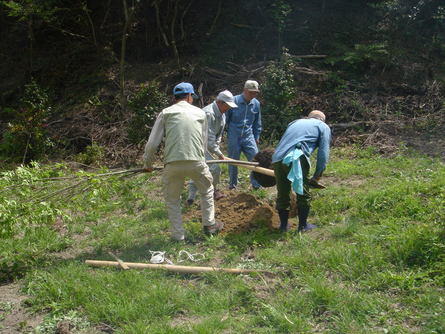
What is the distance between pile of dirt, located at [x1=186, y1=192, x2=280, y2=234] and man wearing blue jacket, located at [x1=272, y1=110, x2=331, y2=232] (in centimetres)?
39

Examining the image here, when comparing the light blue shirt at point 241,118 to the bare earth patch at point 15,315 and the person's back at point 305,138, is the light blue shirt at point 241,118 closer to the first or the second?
the person's back at point 305,138

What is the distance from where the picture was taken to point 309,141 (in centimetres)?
598

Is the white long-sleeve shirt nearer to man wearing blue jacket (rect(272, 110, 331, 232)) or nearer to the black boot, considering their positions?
man wearing blue jacket (rect(272, 110, 331, 232))

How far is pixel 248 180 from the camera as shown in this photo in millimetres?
8609

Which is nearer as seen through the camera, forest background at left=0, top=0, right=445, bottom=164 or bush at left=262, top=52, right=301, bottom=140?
bush at left=262, top=52, right=301, bottom=140

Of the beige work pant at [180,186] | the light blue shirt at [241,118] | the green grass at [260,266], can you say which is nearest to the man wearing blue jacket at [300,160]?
the green grass at [260,266]

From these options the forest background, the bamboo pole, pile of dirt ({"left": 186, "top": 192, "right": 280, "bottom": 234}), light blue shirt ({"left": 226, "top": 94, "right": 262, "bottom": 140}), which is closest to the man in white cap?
light blue shirt ({"left": 226, "top": 94, "right": 262, "bottom": 140})

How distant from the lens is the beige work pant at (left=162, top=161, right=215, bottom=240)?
5.88 metres

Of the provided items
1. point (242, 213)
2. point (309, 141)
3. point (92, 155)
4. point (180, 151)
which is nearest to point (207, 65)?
point (92, 155)

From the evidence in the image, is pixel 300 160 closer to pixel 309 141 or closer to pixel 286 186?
pixel 309 141

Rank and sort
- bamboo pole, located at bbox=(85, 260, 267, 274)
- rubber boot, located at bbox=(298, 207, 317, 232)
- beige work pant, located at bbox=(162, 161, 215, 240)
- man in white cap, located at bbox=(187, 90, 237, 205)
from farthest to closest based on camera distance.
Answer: man in white cap, located at bbox=(187, 90, 237, 205)
rubber boot, located at bbox=(298, 207, 317, 232)
beige work pant, located at bbox=(162, 161, 215, 240)
bamboo pole, located at bbox=(85, 260, 267, 274)

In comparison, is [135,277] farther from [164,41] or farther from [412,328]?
[164,41]

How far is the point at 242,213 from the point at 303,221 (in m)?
1.01

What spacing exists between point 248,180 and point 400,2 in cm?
694
